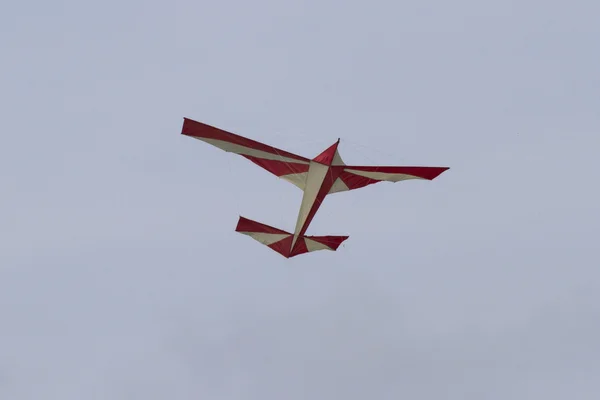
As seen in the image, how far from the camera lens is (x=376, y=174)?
158 ft

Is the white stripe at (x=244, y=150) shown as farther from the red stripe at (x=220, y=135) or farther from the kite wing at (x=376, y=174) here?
the kite wing at (x=376, y=174)

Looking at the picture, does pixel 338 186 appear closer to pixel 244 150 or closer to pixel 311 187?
pixel 311 187

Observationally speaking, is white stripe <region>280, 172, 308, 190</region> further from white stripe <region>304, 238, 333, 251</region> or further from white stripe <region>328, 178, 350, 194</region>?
white stripe <region>304, 238, 333, 251</region>

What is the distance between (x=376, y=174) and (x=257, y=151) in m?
5.60

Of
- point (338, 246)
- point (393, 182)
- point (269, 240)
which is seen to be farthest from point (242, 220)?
→ point (393, 182)

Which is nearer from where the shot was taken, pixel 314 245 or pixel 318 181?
pixel 314 245

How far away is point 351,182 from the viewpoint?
48594 mm

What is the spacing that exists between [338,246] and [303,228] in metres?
2.26

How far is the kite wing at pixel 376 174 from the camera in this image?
47.7 m

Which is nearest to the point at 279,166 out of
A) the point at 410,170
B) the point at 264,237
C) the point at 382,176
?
the point at 264,237

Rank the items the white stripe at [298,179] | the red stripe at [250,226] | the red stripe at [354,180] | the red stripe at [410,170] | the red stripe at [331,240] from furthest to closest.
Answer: the white stripe at [298,179] < the red stripe at [354,180] < the red stripe at [410,170] < the red stripe at [250,226] < the red stripe at [331,240]

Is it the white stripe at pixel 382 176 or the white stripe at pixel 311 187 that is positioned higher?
the white stripe at pixel 382 176

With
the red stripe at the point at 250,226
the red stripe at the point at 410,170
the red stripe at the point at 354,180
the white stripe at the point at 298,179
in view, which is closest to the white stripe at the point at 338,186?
the red stripe at the point at 354,180

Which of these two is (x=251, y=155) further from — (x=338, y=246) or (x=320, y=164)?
(x=338, y=246)
